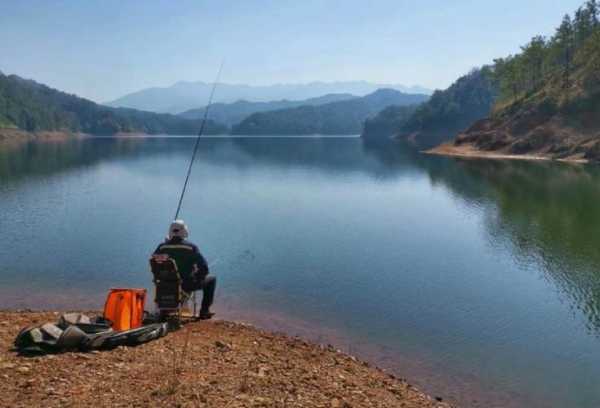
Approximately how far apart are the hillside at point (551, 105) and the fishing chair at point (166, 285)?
8075cm

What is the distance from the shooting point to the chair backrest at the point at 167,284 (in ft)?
40.3

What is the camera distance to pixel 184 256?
1302 cm

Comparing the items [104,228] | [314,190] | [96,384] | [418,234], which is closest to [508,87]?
[314,190]

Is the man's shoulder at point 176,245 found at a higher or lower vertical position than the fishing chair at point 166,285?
higher

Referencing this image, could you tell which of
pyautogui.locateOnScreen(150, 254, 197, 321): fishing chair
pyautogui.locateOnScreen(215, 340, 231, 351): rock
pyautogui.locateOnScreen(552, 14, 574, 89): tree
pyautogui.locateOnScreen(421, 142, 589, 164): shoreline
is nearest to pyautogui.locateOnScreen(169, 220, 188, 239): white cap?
pyautogui.locateOnScreen(150, 254, 197, 321): fishing chair

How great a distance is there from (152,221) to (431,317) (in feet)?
72.8

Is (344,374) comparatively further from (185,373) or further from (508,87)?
(508,87)

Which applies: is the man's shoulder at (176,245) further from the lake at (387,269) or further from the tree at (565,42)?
the tree at (565,42)

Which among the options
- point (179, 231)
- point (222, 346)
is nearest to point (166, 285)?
point (179, 231)

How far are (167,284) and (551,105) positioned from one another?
104989 millimetres

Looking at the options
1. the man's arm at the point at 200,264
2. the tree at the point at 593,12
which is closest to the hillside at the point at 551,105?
the tree at the point at 593,12

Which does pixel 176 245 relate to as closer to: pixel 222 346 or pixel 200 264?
pixel 200 264

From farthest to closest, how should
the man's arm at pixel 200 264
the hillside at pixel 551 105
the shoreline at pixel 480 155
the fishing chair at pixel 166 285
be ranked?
the hillside at pixel 551 105
the shoreline at pixel 480 155
the man's arm at pixel 200 264
the fishing chair at pixel 166 285

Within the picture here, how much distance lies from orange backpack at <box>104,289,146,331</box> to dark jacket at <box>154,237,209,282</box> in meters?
1.30
